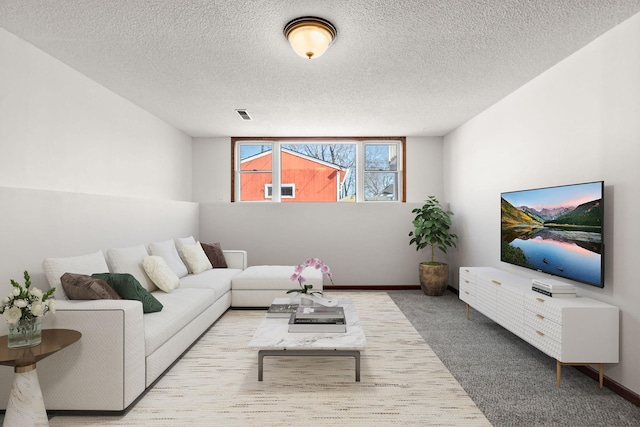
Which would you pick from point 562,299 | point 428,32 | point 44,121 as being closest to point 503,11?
point 428,32

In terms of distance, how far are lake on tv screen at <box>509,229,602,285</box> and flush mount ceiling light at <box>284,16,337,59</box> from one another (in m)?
2.45

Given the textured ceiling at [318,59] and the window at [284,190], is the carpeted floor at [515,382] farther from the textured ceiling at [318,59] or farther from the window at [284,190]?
the window at [284,190]

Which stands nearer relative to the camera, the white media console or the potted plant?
the white media console

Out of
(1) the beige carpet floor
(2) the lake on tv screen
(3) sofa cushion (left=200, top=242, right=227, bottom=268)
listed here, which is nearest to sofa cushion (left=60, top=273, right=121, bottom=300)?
(1) the beige carpet floor

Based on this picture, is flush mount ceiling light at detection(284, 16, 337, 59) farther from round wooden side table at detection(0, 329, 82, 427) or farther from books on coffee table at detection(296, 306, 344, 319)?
round wooden side table at detection(0, 329, 82, 427)

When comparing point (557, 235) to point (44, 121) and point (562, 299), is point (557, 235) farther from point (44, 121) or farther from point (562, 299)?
point (44, 121)

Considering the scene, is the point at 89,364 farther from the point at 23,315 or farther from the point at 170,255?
the point at 170,255

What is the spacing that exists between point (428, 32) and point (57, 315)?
316cm

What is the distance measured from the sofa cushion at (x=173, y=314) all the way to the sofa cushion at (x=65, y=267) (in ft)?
2.04

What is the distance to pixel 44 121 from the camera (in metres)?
3.01

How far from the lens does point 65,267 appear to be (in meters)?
2.75

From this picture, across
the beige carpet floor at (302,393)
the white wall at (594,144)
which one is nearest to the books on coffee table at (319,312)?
the beige carpet floor at (302,393)

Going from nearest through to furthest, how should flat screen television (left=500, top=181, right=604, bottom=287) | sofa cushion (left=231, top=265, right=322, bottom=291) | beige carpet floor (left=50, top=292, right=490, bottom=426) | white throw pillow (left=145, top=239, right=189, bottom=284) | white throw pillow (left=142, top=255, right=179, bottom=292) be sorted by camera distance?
beige carpet floor (left=50, top=292, right=490, bottom=426), flat screen television (left=500, top=181, right=604, bottom=287), white throw pillow (left=142, top=255, right=179, bottom=292), white throw pillow (left=145, top=239, right=189, bottom=284), sofa cushion (left=231, top=265, right=322, bottom=291)

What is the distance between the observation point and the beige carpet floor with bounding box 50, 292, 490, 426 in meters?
2.17
